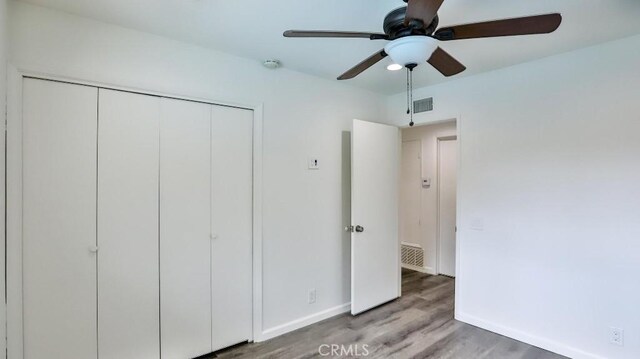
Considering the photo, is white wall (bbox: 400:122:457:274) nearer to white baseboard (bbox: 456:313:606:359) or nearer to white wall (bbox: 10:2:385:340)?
white wall (bbox: 10:2:385:340)

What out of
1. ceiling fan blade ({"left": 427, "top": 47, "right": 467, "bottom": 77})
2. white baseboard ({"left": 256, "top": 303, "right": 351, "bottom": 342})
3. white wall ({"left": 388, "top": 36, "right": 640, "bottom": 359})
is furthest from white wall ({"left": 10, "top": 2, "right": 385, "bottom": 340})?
ceiling fan blade ({"left": 427, "top": 47, "right": 467, "bottom": 77})

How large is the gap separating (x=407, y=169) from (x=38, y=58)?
14.9 feet

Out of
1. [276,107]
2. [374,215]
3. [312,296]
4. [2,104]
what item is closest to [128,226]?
[2,104]

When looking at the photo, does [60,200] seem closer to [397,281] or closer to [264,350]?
[264,350]

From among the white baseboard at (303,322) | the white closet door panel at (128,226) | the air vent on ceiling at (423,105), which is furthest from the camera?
the air vent on ceiling at (423,105)

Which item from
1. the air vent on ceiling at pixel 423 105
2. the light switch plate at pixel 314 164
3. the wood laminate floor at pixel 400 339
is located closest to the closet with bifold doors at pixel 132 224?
the wood laminate floor at pixel 400 339

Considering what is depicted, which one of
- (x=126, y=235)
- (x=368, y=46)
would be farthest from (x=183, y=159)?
(x=368, y=46)

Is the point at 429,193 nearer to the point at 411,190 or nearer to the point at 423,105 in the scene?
the point at 411,190

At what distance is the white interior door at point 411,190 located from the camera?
5066 millimetres

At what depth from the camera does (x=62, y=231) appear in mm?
2004

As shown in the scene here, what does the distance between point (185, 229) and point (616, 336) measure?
3239 millimetres

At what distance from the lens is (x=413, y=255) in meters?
5.12

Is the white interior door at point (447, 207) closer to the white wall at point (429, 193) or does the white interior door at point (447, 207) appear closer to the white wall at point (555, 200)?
the white wall at point (429, 193)

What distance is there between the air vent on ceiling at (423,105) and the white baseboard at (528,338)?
6.96 ft
